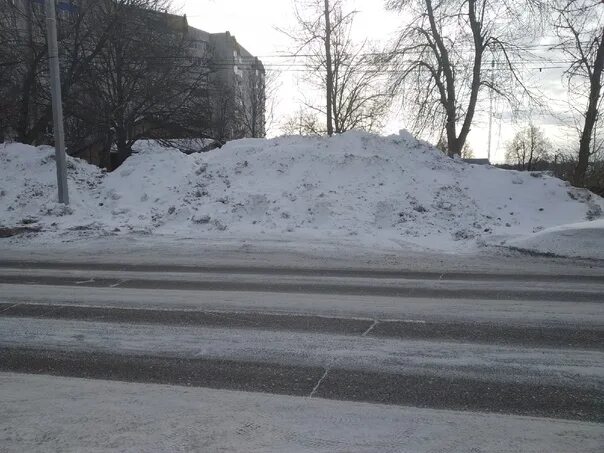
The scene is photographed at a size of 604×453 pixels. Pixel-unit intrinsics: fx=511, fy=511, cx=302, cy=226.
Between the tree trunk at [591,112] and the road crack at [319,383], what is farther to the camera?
the tree trunk at [591,112]

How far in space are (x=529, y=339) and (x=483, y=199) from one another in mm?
11102

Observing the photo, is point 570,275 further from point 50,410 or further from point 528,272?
point 50,410

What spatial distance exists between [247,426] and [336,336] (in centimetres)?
221

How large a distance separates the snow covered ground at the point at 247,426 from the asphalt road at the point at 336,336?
0.74ft

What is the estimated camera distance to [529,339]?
5.54 m

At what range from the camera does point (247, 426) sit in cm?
360

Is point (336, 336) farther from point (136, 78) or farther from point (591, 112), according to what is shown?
point (136, 78)

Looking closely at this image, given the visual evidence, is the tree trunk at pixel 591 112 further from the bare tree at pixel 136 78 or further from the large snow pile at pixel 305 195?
the bare tree at pixel 136 78

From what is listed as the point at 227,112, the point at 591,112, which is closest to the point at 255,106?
the point at 227,112

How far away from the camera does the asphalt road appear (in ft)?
14.2

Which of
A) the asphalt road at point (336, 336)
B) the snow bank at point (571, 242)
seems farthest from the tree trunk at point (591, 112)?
the asphalt road at point (336, 336)

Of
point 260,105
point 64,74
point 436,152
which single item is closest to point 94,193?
point 64,74

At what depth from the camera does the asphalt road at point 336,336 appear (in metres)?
4.32

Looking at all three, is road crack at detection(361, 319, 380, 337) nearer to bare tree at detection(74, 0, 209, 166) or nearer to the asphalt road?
the asphalt road
